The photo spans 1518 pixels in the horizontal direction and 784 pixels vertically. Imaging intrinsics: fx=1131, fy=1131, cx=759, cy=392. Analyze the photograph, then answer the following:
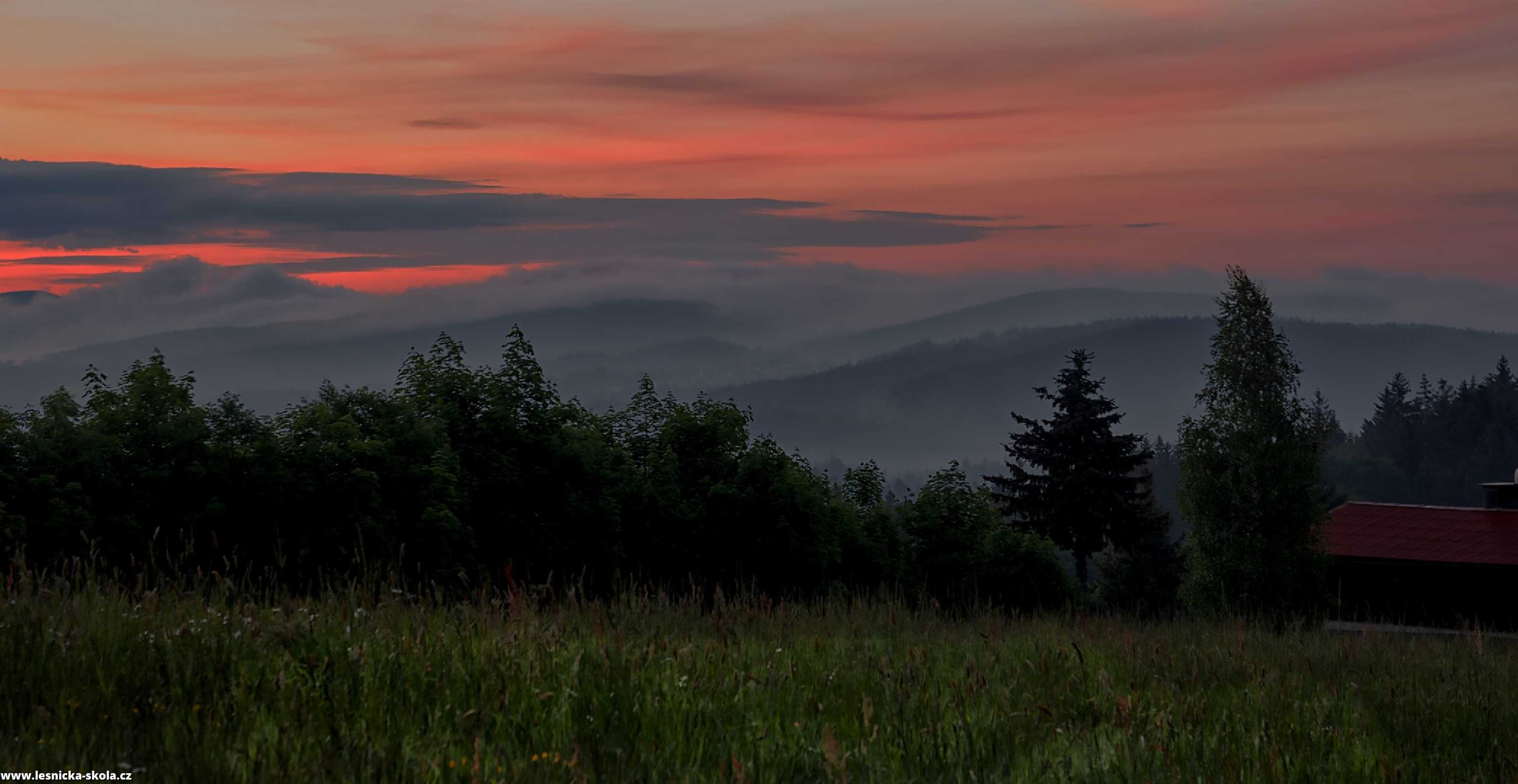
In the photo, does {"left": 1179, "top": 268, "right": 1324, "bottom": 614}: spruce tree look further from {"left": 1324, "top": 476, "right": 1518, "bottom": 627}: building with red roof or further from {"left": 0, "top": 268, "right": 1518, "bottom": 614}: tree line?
{"left": 1324, "top": 476, "right": 1518, "bottom": 627}: building with red roof

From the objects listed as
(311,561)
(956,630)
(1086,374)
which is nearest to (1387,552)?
(1086,374)

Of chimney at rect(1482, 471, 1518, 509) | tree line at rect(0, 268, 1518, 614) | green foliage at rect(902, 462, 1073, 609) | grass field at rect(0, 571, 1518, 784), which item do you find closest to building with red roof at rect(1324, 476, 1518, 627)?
chimney at rect(1482, 471, 1518, 509)

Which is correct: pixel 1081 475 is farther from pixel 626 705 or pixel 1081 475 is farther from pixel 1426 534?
pixel 626 705

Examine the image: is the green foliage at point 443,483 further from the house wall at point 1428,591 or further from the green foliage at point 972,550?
the house wall at point 1428,591

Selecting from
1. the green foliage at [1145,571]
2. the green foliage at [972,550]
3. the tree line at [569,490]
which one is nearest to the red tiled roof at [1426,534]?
the tree line at [569,490]

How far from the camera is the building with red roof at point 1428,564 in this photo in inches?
2056

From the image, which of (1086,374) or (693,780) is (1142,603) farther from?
(693,780)

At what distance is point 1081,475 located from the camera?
246 feet

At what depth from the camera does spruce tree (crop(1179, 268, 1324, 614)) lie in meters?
49.3

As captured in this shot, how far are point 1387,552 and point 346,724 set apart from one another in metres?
59.8

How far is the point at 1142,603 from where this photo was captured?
227ft

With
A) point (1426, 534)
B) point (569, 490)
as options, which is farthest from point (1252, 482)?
point (569, 490)

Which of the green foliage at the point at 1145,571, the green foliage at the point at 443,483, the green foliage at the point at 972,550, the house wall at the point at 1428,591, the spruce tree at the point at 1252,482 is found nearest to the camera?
the green foliage at the point at 443,483

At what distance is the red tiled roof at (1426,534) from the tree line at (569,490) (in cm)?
618
